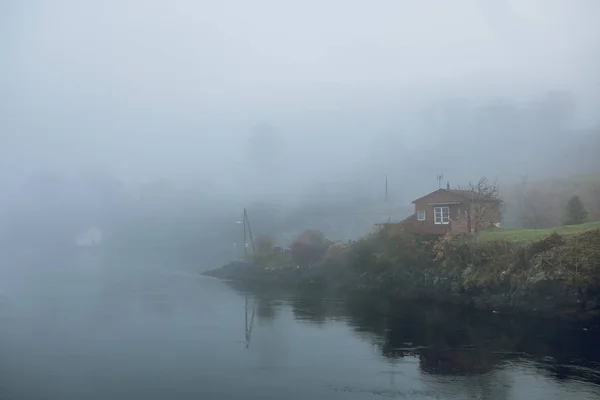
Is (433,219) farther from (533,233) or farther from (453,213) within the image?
(533,233)

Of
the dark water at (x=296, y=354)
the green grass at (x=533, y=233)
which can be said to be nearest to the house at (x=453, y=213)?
the green grass at (x=533, y=233)

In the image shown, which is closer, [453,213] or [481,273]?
[481,273]

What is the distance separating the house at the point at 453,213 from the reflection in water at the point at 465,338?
560 cm

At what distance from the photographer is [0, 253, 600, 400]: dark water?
1353cm

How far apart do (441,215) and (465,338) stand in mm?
14549

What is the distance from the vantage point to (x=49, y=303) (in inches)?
1396

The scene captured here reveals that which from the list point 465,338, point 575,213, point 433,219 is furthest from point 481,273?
point 465,338

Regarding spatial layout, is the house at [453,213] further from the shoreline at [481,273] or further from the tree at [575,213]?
the tree at [575,213]

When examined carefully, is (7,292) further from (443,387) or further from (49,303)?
(443,387)

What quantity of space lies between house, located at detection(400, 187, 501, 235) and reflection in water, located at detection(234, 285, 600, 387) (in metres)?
5.60

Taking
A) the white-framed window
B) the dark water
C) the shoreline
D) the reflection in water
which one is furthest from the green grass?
the dark water

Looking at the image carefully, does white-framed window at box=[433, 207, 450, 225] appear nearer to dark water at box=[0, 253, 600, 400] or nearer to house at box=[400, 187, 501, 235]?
house at box=[400, 187, 501, 235]

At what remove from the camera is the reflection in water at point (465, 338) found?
15348 mm

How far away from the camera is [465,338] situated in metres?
19.2
